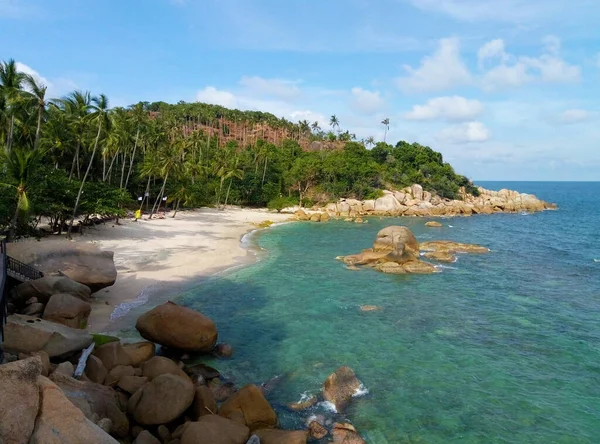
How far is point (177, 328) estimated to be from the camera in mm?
16703

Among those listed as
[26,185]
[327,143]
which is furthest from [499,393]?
[327,143]

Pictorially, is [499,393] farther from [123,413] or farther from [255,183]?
[255,183]

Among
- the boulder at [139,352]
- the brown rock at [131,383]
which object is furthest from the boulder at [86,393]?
the boulder at [139,352]

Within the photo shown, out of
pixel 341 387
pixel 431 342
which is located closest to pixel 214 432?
pixel 341 387

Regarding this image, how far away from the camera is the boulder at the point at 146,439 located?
10.2 m

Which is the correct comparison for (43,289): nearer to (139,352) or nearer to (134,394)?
(139,352)

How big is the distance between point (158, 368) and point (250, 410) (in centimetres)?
356

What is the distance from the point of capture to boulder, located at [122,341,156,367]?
1496 cm

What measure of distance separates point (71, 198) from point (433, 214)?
65856 mm

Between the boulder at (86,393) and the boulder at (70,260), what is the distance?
35.1 feet

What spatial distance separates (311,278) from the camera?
31.3 meters

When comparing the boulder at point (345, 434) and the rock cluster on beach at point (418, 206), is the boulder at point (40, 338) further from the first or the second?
the rock cluster on beach at point (418, 206)

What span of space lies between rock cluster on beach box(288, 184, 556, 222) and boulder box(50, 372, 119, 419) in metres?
57.7

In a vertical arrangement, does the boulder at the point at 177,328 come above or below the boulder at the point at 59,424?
below
